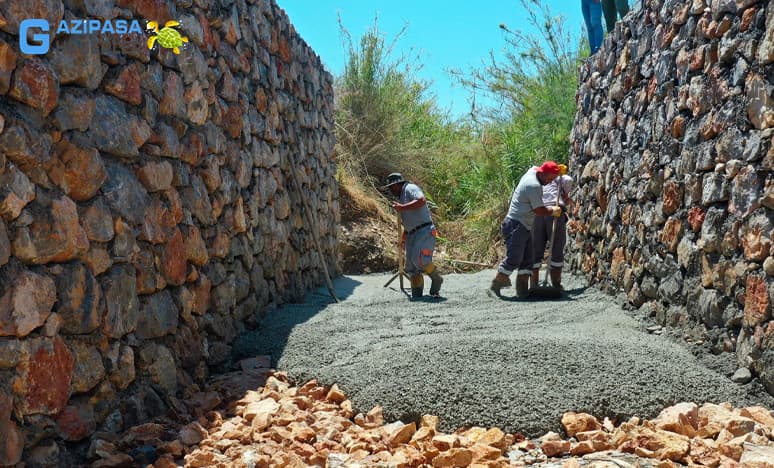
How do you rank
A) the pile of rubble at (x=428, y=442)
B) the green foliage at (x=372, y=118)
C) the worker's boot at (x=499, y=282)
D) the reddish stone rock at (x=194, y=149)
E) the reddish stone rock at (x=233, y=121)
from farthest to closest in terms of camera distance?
the green foliage at (x=372, y=118) < the worker's boot at (x=499, y=282) < the reddish stone rock at (x=233, y=121) < the reddish stone rock at (x=194, y=149) < the pile of rubble at (x=428, y=442)

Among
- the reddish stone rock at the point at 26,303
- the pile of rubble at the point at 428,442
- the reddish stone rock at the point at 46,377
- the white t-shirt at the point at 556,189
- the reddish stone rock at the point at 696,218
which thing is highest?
the white t-shirt at the point at 556,189

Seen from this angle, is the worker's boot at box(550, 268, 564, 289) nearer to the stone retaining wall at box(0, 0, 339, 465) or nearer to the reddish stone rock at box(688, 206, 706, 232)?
the reddish stone rock at box(688, 206, 706, 232)

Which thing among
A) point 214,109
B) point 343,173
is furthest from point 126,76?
point 343,173

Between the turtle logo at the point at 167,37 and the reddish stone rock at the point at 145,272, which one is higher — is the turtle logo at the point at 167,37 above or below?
above

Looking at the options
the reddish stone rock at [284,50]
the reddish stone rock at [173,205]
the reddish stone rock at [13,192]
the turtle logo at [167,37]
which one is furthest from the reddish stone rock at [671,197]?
the reddish stone rock at [13,192]

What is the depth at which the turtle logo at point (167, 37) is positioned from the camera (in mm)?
4241

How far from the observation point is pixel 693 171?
16.4 ft

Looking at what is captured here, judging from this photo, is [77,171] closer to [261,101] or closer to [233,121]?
[233,121]

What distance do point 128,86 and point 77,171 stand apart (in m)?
0.71

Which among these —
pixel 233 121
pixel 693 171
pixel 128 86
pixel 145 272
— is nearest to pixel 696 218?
pixel 693 171

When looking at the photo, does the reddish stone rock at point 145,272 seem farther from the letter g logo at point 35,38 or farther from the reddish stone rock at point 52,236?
the letter g logo at point 35,38

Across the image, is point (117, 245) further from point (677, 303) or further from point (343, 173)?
point (343, 173)

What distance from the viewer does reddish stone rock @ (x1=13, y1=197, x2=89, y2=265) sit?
3.02 meters

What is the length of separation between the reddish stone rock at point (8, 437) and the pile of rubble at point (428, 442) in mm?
417
